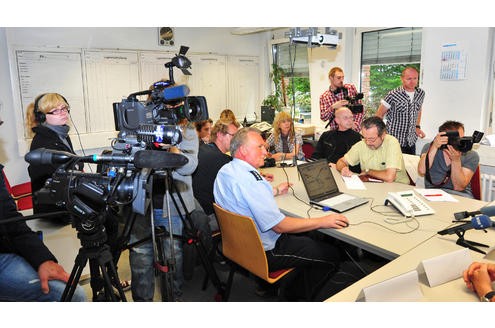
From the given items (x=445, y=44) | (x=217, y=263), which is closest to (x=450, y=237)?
(x=217, y=263)

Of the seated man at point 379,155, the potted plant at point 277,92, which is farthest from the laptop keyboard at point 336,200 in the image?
the potted plant at point 277,92

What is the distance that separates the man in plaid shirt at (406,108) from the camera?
4.05 metres

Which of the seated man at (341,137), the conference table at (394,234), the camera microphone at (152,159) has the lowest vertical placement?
the conference table at (394,234)

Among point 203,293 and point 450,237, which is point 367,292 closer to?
point 450,237

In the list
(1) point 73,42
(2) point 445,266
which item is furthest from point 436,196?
(1) point 73,42

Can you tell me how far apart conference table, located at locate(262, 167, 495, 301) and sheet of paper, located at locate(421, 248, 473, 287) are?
24 millimetres

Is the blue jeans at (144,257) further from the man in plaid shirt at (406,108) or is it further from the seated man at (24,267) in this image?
the man in plaid shirt at (406,108)

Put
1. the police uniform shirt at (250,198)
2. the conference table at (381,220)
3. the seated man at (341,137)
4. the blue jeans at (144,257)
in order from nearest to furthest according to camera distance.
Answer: the conference table at (381,220), the police uniform shirt at (250,198), the blue jeans at (144,257), the seated man at (341,137)

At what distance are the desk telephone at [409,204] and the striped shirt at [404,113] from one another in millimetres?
1876

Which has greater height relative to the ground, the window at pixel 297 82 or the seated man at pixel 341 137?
the window at pixel 297 82

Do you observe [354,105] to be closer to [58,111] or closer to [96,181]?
[58,111]

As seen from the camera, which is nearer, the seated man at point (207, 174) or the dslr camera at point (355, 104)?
the seated man at point (207, 174)

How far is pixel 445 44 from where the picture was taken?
157 inches
